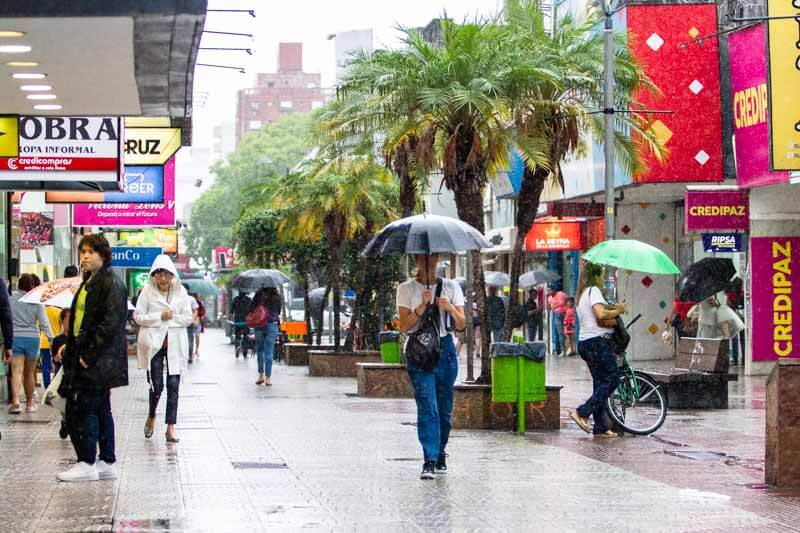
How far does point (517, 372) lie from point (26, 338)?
21.9ft

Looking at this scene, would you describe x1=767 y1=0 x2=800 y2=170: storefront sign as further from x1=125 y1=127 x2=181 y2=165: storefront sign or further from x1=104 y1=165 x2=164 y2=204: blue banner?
x1=104 y1=165 x2=164 y2=204: blue banner

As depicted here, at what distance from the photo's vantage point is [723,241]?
28672 mm

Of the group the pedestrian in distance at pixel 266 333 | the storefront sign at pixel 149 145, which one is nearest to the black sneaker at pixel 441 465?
the storefront sign at pixel 149 145

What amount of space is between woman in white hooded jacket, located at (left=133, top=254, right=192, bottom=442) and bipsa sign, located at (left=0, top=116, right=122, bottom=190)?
114 inches

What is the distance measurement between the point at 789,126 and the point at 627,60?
2.67 meters

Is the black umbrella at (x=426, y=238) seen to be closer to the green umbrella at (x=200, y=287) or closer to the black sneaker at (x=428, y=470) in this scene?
the black sneaker at (x=428, y=470)

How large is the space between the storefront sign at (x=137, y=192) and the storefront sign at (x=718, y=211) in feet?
33.6

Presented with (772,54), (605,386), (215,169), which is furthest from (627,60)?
(215,169)

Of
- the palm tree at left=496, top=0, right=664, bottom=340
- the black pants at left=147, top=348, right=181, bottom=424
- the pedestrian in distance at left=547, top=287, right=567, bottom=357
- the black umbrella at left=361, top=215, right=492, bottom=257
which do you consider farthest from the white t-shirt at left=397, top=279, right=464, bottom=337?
the pedestrian in distance at left=547, top=287, right=567, bottom=357

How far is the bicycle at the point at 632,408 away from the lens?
1584 cm

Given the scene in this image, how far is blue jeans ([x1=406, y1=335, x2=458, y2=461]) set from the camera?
1152 cm

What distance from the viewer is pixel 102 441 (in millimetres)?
11500

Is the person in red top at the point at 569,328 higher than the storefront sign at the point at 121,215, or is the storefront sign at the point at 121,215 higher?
the storefront sign at the point at 121,215

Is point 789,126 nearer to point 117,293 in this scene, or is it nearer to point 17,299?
point 17,299
